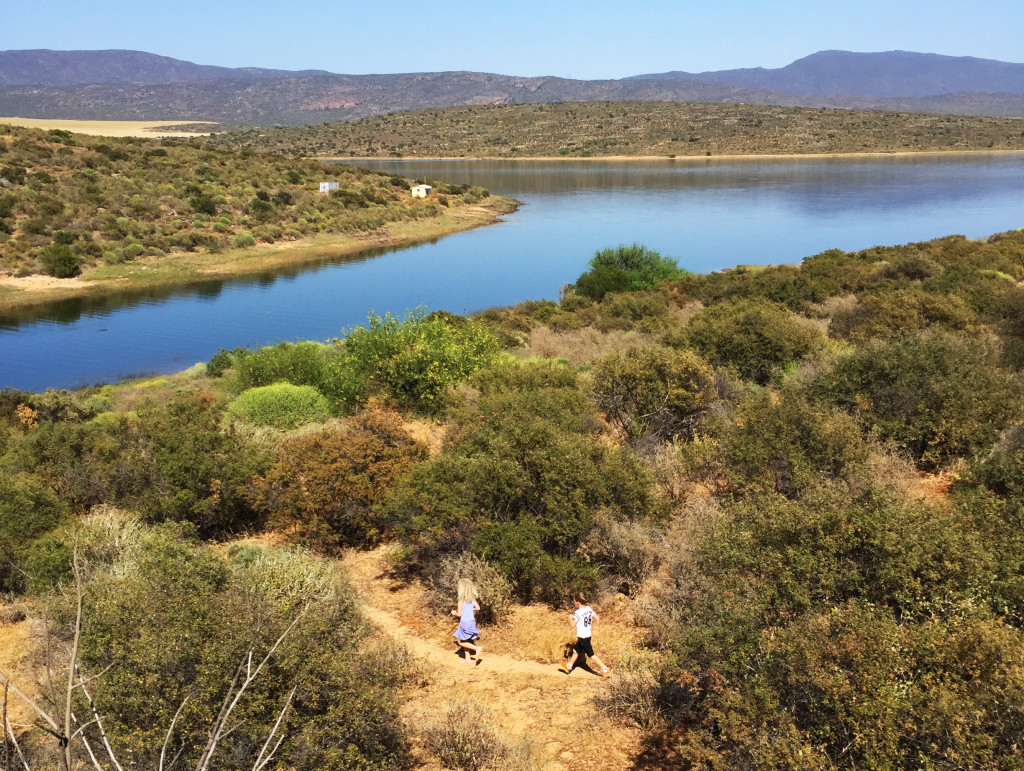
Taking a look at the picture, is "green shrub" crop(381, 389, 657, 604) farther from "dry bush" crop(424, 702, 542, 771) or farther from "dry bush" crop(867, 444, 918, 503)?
"dry bush" crop(867, 444, 918, 503)

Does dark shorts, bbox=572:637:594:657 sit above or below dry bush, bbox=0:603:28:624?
above

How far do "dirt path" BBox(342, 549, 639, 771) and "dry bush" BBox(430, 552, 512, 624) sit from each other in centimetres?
18

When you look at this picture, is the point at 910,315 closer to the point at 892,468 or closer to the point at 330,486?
the point at 892,468

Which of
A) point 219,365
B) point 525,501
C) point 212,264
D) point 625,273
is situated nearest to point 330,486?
point 525,501

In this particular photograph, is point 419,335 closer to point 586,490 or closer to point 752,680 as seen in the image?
point 586,490

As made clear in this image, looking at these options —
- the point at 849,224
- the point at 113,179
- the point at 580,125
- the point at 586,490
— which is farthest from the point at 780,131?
the point at 586,490

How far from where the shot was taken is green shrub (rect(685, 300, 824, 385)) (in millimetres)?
15219

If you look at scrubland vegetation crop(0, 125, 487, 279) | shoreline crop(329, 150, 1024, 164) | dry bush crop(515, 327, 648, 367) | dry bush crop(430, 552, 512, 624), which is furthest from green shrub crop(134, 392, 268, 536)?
shoreline crop(329, 150, 1024, 164)

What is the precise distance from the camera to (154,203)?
47219mm

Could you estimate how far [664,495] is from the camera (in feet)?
34.1

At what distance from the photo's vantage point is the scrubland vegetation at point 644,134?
119125 mm

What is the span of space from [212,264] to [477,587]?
133 feet

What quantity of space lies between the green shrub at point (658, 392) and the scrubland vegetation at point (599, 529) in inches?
2.1

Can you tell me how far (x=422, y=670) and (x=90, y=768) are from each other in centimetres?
316
